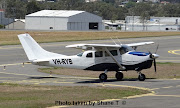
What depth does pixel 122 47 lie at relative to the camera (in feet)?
88.9

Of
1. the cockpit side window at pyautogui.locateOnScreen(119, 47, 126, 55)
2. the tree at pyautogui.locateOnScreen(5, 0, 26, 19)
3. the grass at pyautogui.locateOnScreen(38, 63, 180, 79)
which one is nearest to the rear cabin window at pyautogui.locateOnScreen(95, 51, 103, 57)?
the cockpit side window at pyautogui.locateOnScreen(119, 47, 126, 55)

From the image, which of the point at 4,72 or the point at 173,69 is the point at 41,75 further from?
the point at 173,69

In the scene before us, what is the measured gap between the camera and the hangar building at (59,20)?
120 metres

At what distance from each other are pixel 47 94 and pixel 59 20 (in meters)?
99.8

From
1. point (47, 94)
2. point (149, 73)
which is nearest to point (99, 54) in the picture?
point (149, 73)

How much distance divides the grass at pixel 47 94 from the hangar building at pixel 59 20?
96.0 metres

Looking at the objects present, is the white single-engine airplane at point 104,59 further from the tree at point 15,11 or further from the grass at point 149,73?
the tree at point 15,11

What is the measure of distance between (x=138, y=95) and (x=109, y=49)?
24.0 feet

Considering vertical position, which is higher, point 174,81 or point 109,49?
point 109,49

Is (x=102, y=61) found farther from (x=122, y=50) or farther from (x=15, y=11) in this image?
(x=15, y=11)

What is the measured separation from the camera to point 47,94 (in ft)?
67.1

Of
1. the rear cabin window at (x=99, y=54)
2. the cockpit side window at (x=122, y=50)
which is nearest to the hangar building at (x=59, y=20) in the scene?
the rear cabin window at (x=99, y=54)

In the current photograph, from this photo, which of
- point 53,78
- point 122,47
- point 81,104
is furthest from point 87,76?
point 81,104

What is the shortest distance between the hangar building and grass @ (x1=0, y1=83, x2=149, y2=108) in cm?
9598
